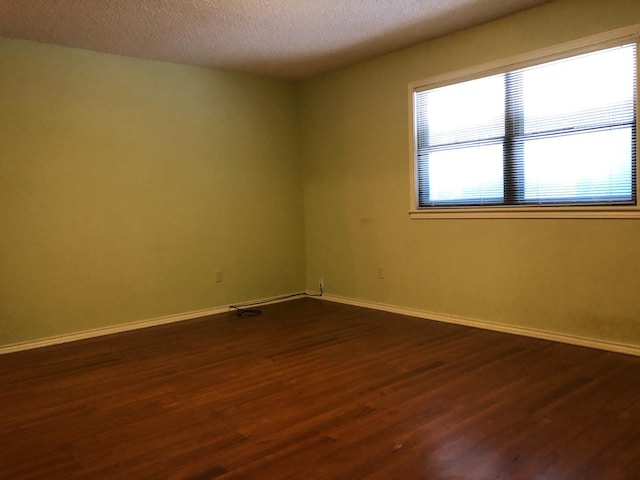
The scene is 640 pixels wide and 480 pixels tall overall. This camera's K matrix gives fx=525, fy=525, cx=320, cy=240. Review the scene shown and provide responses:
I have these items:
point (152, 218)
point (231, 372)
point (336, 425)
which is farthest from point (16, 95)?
point (336, 425)

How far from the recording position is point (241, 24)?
4008 millimetres

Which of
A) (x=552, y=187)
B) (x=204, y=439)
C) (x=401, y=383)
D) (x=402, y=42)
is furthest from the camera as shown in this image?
(x=402, y=42)

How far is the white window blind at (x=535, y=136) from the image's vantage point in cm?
354

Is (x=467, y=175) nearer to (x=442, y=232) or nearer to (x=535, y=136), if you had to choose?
(x=442, y=232)

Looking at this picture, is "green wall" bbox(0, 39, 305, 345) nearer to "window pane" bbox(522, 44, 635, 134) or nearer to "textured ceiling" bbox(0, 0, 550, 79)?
"textured ceiling" bbox(0, 0, 550, 79)

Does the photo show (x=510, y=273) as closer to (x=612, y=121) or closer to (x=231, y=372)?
(x=612, y=121)

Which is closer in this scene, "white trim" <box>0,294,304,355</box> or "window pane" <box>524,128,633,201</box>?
"window pane" <box>524,128,633,201</box>

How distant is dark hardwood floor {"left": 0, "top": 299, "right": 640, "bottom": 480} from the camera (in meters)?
2.16

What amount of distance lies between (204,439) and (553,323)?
274 cm

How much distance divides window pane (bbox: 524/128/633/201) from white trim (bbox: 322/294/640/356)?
1002 millimetres

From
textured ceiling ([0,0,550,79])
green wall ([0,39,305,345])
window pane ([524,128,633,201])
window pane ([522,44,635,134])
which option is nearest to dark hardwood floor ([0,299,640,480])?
green wall ([0,39,305,345])

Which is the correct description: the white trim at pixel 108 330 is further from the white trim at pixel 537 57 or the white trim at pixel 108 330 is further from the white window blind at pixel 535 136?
the white trim at pixel 537 57

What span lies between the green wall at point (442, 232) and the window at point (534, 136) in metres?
0.15

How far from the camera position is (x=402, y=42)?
4598 millimetres
